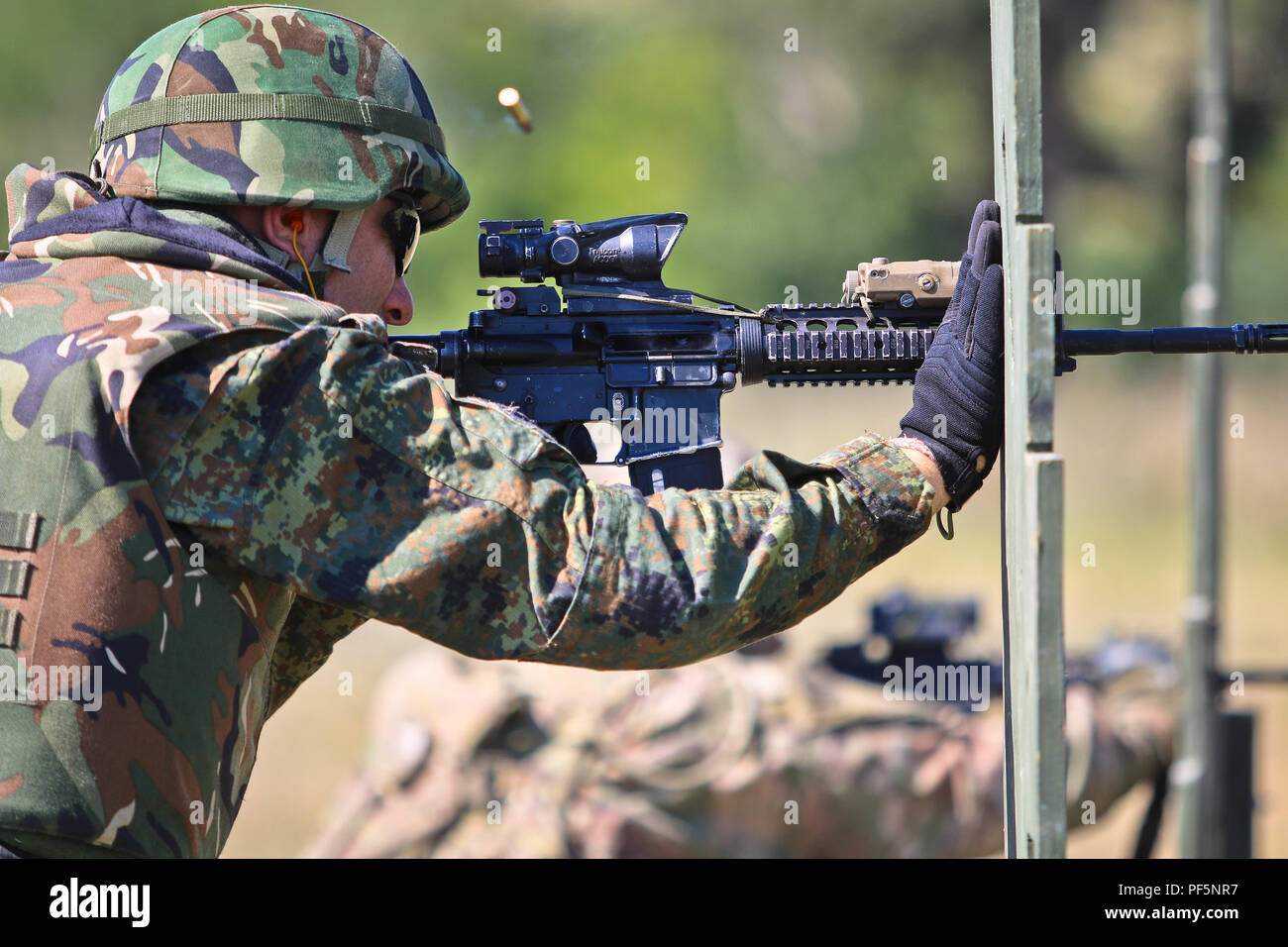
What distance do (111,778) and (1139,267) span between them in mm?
20944

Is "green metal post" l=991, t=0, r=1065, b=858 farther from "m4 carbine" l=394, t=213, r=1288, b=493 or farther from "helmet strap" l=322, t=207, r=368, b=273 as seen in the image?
"helmet strap" l=322, t=207, r=368, b=273

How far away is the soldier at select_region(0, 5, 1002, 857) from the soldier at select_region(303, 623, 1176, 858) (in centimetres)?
401

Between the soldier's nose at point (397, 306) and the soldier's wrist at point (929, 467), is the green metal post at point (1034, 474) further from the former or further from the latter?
the soldier's nose at point (397, 306)

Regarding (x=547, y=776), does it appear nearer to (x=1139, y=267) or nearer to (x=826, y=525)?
(x=826, y=525)

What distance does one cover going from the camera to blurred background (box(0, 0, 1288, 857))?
18.4 m

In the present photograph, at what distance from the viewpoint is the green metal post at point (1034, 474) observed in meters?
2.48

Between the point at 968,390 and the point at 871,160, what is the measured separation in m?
19.7

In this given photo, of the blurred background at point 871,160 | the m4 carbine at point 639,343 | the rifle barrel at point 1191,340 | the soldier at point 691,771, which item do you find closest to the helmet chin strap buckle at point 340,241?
the m4 carbine at point 639,343

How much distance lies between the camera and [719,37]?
2241cm

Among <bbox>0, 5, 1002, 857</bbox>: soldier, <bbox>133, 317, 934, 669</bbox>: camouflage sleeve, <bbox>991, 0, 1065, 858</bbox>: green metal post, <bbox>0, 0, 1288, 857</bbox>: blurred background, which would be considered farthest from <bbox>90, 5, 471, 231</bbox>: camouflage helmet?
<bbox>0, 0, 1288, 857</bbox>: blurred background

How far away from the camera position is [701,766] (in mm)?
7129

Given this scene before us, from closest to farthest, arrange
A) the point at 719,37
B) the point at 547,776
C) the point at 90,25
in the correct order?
the point at 547,776 < the point at 90,25 < the point at 719,37

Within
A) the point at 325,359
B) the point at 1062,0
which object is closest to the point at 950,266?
the point at 325,359

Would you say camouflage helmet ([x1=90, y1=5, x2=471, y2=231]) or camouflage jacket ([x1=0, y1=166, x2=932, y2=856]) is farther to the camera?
camouflage helmet ([x1=90, y1=5, x2=471, y2=231])
